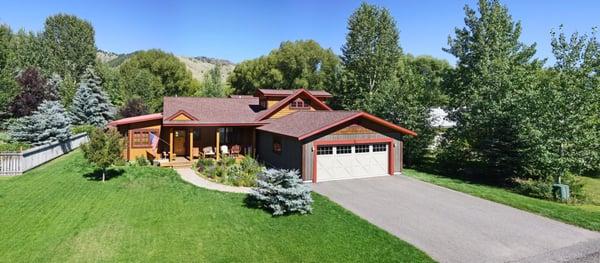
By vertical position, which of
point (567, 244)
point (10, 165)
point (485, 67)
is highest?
point (485, 67)

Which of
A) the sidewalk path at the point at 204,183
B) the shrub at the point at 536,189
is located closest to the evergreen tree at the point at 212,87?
the sidewalk path at the point at 204,183

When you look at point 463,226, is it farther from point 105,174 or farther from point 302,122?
point 105,174

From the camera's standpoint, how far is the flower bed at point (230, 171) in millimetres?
16266

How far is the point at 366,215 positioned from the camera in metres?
11.8

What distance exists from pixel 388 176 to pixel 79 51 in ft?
172

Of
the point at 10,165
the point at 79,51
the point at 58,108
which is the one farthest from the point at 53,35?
the point at 10,165

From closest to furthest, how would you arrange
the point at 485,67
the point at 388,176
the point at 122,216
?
1. the point at 122,216
2. the point at 388,176
3. the point at 485,67

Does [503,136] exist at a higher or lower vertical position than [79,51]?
lower

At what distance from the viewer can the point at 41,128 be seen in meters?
22.3

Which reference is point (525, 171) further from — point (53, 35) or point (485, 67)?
point (53, 35)

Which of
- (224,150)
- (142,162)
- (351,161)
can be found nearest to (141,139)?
(142,162)

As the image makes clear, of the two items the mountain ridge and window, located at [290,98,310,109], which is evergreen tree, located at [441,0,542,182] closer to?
window, located at [290,98,310,109]

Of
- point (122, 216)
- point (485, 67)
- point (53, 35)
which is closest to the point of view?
point (122, 216)

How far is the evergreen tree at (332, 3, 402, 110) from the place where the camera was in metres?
35.1
